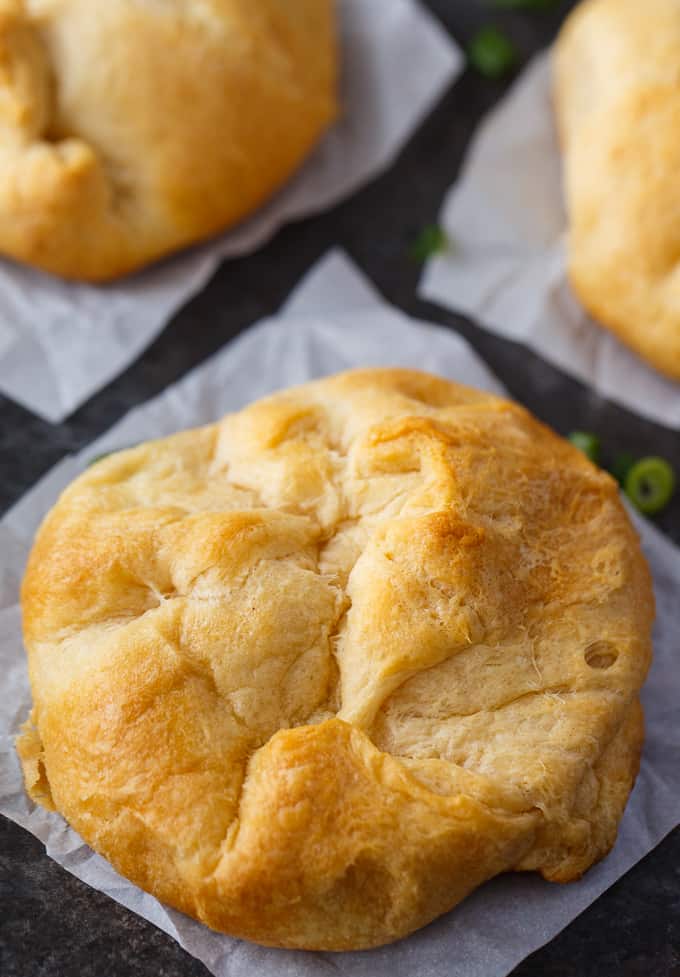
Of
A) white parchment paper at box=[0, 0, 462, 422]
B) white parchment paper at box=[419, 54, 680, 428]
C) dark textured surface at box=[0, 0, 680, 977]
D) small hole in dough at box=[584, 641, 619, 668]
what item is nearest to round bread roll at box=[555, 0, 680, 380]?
white parchment paper at box=[419, 54, 680, 428]

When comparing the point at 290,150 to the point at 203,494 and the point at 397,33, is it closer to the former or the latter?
the point at 397,33

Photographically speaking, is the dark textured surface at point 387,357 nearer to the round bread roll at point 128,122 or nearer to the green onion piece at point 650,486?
the green onion piece at point 650,486

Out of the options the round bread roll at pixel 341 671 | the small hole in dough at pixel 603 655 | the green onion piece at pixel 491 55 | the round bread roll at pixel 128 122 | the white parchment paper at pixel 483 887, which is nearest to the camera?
the round bread roll at pixel 341 671

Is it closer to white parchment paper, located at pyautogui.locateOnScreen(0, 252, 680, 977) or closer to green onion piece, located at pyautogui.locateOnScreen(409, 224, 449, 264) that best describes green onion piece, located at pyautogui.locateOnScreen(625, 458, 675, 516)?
white parchment paper, located at pyautogui.locateOnScreen(0, 252, 680, 977)

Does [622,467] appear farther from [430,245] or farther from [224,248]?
[224,248]

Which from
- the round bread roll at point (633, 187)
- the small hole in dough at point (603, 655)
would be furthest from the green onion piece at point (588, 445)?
the small hole in dough at point (603, 655)

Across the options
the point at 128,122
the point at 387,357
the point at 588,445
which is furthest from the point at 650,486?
the point at 128,122

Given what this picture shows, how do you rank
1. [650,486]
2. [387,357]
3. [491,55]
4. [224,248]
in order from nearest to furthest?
[650,486], [387,357], [224,248], [491,55]
